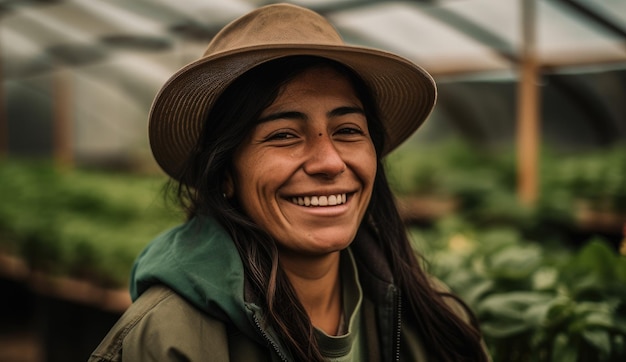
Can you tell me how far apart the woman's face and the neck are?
0.29 feet

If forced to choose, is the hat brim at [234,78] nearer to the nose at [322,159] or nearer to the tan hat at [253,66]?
the tan hat at [253,66]

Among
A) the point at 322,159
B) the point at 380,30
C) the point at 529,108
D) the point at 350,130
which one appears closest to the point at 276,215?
the point at 322,159

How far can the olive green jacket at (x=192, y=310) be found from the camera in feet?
4.53

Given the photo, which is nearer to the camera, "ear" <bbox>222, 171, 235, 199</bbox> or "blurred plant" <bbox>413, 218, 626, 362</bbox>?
"ear" <bbox>222, 171, 235, 199</bbox>

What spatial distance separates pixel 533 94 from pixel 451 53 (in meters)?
1.88

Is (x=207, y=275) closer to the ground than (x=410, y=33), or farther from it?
closer to the ground

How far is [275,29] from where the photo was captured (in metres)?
1.54

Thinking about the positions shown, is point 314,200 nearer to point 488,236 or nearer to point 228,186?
point 228,186

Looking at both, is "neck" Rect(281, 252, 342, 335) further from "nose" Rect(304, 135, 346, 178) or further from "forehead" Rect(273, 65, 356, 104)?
"forehead" Rect(273, 65, 356, 104)

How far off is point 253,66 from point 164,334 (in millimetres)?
618

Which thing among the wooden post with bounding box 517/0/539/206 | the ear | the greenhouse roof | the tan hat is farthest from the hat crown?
the greenhouse roof

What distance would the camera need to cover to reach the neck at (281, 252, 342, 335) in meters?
1.66

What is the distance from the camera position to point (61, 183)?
299 inches

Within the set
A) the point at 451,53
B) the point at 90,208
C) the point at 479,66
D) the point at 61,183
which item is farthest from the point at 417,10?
the point at 61,183
